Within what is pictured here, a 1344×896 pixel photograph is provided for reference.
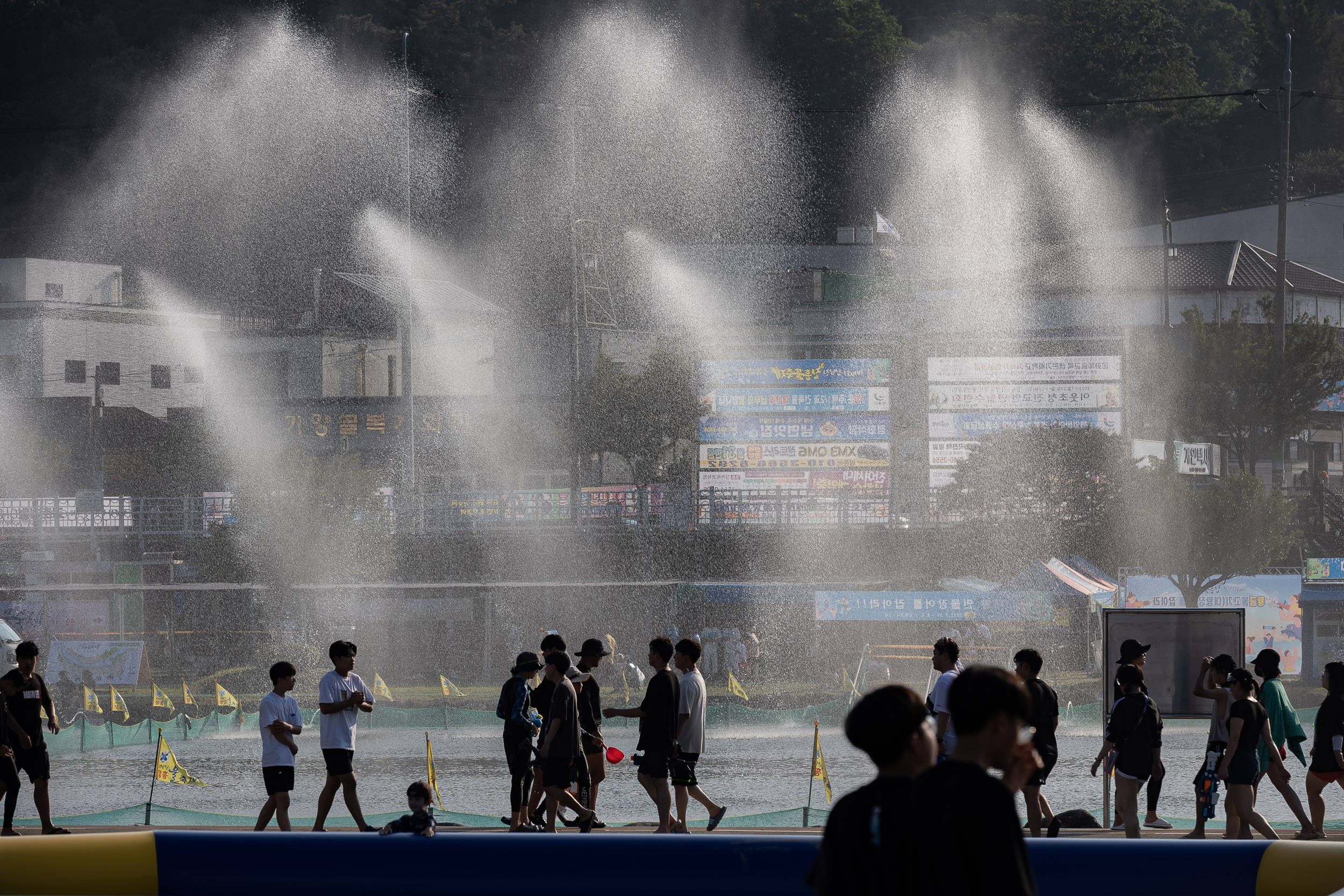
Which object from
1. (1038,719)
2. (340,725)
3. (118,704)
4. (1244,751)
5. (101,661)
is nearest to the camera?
(1038,719)

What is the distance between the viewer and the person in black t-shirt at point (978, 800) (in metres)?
3.02

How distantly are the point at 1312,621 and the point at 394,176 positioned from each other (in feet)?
Result: 105

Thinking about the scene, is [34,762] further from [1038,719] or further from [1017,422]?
[1017,422]

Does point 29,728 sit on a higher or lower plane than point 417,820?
higher

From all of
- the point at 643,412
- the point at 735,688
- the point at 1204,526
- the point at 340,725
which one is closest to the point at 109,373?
the point at 643,412

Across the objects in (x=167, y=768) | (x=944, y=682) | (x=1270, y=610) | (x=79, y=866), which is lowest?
(x=1270, y=610)

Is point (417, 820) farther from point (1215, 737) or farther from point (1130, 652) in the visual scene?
point (1215, 737)

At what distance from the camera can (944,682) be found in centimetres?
876

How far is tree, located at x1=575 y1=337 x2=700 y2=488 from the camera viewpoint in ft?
139

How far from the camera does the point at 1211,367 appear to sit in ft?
125

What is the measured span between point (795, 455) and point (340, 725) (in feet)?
94.9

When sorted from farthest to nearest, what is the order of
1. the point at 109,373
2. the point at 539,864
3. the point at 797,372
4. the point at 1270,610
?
the point at 109,373, the point at 797,372, the point at 1270,610, the point at 539,864

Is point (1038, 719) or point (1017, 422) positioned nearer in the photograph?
point (1038, 719)

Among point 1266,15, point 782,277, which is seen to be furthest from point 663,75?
point 1266,15
